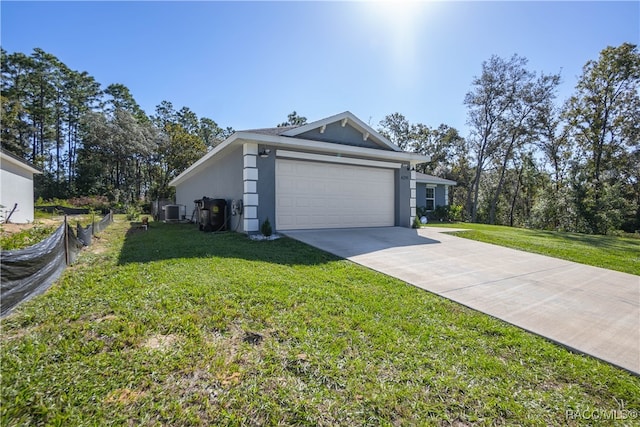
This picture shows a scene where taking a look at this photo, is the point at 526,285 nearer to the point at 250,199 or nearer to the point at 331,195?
the point at 331,195

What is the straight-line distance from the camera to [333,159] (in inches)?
367

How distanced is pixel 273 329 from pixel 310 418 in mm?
1087

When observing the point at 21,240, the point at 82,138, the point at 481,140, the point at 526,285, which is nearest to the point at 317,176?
the point at 526,285

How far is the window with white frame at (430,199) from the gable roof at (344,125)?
8616 millimetres

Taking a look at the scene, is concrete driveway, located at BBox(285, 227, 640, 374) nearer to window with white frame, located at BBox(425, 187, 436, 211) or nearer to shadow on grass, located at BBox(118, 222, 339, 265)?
shadow on grass, located at BBox(118, 222, 339, 265)

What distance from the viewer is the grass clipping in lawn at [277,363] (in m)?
1.80

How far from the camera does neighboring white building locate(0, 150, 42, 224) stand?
10.9m

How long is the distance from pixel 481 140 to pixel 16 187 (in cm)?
2649

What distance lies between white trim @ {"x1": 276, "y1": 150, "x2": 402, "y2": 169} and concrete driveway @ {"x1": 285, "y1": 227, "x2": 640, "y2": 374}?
8.10 ft

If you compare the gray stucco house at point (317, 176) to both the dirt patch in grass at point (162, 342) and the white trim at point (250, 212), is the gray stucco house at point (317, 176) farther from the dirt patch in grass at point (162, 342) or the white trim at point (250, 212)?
the dirt patch in grass at point (162, 342)

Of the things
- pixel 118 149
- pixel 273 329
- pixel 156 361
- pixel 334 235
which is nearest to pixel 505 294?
pixel 273 329

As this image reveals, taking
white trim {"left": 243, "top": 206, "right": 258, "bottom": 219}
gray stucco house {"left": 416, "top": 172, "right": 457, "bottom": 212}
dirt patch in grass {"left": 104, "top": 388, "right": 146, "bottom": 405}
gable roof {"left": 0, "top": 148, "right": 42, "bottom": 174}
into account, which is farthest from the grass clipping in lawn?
gray stucco house {"left": 416, "top": 172, "right": 457, "bottom": 212}

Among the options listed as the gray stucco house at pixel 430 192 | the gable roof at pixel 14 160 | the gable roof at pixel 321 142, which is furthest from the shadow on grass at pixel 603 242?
the gable roof at pixel 14 160

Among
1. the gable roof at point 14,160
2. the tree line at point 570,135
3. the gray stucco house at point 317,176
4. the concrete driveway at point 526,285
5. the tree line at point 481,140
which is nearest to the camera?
the concrete driveway at point 526,285
